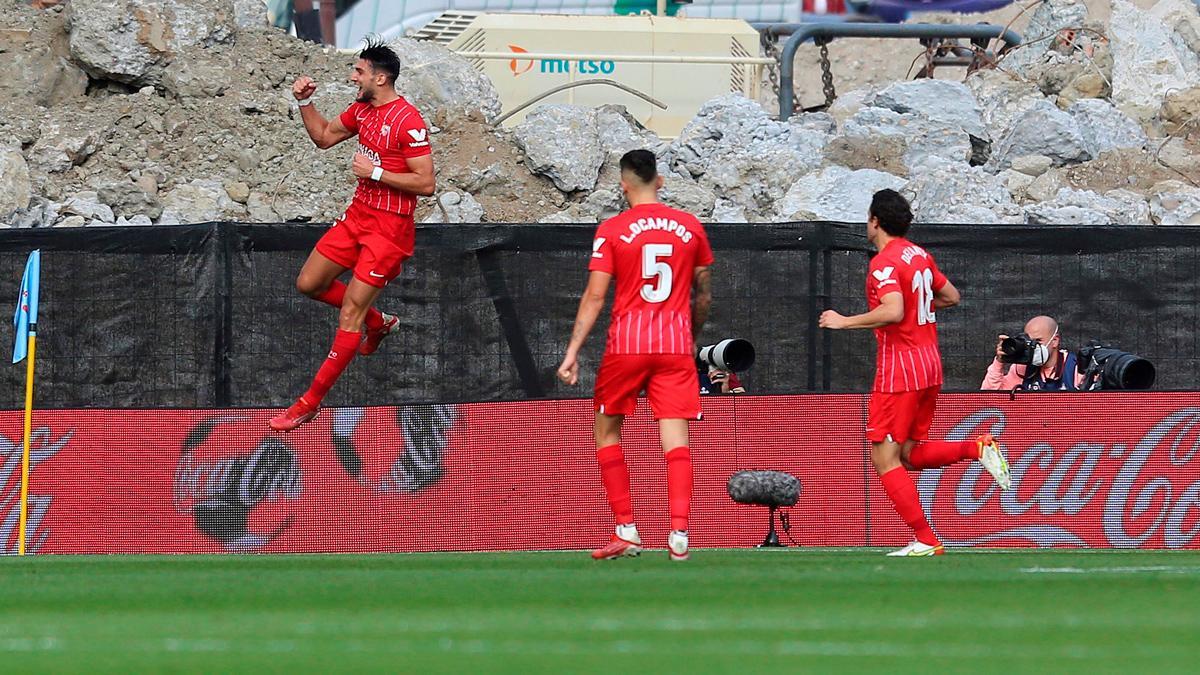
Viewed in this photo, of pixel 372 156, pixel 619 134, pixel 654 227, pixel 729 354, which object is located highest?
pixel 619 134

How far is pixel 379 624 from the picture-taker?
6.61 m

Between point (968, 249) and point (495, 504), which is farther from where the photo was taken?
point (968, 249)

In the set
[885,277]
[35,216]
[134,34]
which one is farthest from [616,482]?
[134,34]

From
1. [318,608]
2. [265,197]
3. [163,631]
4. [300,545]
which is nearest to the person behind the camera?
[163,631]

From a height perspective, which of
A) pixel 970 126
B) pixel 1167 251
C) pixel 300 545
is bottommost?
pixel 300 545

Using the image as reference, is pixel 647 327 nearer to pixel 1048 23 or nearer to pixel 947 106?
pixel 947 106

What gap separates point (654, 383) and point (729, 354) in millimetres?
2159

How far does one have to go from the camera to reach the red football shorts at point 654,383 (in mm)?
9180

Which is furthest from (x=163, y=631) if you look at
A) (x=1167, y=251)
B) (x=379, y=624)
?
(x=1167, y=251)

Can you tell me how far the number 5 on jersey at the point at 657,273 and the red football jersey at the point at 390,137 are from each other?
1859 millimetres

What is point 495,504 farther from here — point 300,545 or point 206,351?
point 206,351

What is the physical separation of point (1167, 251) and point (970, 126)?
7.17m

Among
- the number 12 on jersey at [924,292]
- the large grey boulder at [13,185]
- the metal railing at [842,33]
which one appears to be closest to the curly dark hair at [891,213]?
the number 12 on jersey at [924,292]

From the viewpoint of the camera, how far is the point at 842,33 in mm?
23953
